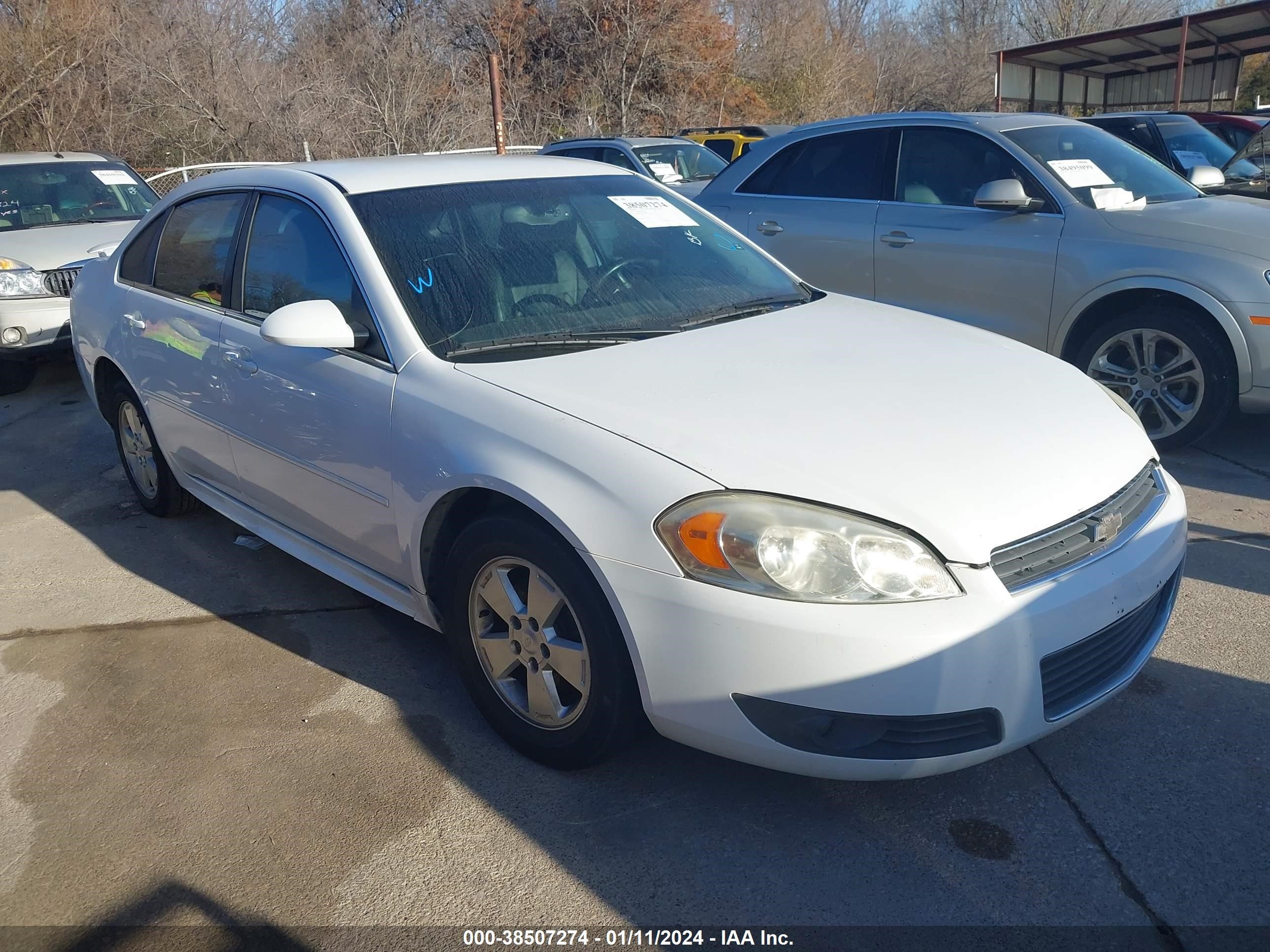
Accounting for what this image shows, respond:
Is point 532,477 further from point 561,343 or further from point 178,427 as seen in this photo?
point 178,427

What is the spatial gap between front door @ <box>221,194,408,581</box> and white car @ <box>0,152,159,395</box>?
2918 mm

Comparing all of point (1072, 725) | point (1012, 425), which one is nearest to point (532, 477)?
point (1012, 425)

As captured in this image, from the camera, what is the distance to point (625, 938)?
242cm

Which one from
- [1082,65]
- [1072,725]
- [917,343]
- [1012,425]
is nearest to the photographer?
[1012,425]

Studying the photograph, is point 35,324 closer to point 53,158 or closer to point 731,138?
point 53,158

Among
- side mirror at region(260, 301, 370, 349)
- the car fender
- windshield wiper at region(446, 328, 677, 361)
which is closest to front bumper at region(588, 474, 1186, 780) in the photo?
windshield wiper at region(446, 328, 677, 361)

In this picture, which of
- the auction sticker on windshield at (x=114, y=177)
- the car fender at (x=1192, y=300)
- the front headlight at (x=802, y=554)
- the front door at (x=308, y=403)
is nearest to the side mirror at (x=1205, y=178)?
the car fender at (x=1192, y=300)

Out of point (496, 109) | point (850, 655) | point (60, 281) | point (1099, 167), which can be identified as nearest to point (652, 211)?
point (850, 655)

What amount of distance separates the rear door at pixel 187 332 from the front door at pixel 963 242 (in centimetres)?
363

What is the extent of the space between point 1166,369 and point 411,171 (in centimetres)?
371

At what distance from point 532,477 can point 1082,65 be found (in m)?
22.8

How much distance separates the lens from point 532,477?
107 inches

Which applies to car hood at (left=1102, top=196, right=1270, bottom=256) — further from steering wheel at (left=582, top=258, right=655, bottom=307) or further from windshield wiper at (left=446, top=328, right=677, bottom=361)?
windshield wiper at (left=446, top=328, right=677, bottom=361)

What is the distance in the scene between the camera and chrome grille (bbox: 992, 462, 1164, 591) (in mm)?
2494
